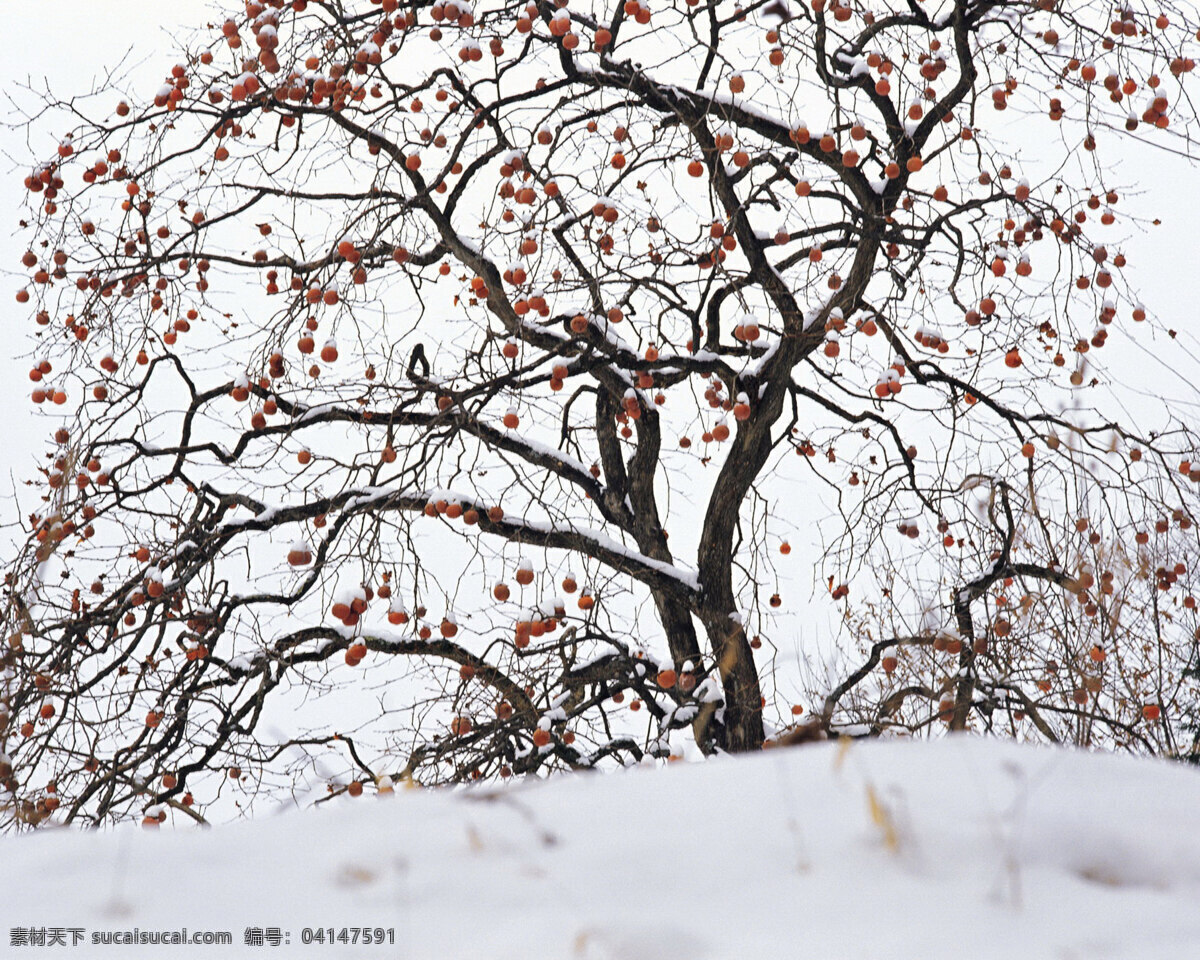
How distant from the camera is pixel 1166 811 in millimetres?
1287

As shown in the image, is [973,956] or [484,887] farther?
[484,887]

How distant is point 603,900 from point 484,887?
0.15 m

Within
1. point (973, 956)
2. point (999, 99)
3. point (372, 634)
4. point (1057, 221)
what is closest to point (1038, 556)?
point (1057, 221)

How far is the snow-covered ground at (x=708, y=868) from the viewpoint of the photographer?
1.05 m

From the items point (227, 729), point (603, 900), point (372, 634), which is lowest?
point (603, 900)

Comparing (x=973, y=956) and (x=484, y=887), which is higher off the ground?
(x=484, y=887)

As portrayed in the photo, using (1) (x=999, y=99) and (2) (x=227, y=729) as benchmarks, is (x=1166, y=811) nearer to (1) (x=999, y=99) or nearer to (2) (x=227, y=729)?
(1) (x=999, y=99)

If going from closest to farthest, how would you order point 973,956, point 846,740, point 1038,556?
point 973,956 < point 846,740 < point 1038,556

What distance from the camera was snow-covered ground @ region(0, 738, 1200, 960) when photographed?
3.45ft

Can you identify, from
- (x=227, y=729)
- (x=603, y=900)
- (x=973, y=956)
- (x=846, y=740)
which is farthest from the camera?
(x=227, y=729)

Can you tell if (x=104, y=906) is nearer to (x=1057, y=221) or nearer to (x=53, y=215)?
(x=53, y=215)

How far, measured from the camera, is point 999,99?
430 centimetres

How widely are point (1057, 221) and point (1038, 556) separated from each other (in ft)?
6.05

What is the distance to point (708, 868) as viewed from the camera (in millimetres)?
1176
